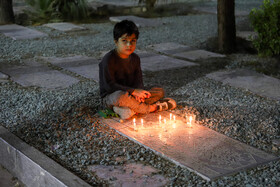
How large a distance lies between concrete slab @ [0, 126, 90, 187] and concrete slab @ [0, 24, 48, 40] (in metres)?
4.30

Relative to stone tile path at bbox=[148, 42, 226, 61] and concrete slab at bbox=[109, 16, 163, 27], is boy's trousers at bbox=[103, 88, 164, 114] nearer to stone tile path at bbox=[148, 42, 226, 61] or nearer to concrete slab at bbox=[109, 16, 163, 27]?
stone tile path at bbox=[148, 42, 226, 61]

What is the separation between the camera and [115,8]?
1087 centimetres

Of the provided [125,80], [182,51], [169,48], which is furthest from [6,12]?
[125,80]

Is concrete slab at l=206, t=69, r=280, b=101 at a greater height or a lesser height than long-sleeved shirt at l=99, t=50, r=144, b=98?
lesser

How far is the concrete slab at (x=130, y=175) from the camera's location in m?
2.82

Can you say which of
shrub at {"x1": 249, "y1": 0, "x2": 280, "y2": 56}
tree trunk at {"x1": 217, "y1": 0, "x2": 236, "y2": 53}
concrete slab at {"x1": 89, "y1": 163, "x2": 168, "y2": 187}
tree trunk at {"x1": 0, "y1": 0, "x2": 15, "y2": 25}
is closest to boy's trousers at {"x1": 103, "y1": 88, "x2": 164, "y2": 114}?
concrete slab at {"x1": 89, "y1": 163, "x2": 168, "y2": 187}

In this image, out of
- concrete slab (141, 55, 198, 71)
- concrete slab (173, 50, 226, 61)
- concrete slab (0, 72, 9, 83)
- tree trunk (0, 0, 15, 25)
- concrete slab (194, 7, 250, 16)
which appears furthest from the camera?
concrete slab (194, 7, 250, 16)

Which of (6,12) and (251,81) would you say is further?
(6,12)

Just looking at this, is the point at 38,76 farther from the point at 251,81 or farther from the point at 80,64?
the point at 251,81

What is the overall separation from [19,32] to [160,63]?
3277 millimetres

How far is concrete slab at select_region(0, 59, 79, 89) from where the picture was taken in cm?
493

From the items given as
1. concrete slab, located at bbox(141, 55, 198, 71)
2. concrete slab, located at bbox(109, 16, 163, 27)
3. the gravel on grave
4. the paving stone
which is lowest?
the gravel on grave

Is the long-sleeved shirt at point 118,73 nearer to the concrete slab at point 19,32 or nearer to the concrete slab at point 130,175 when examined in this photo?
the concrete slab at point 130,175

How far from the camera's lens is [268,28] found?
19.2 ft
